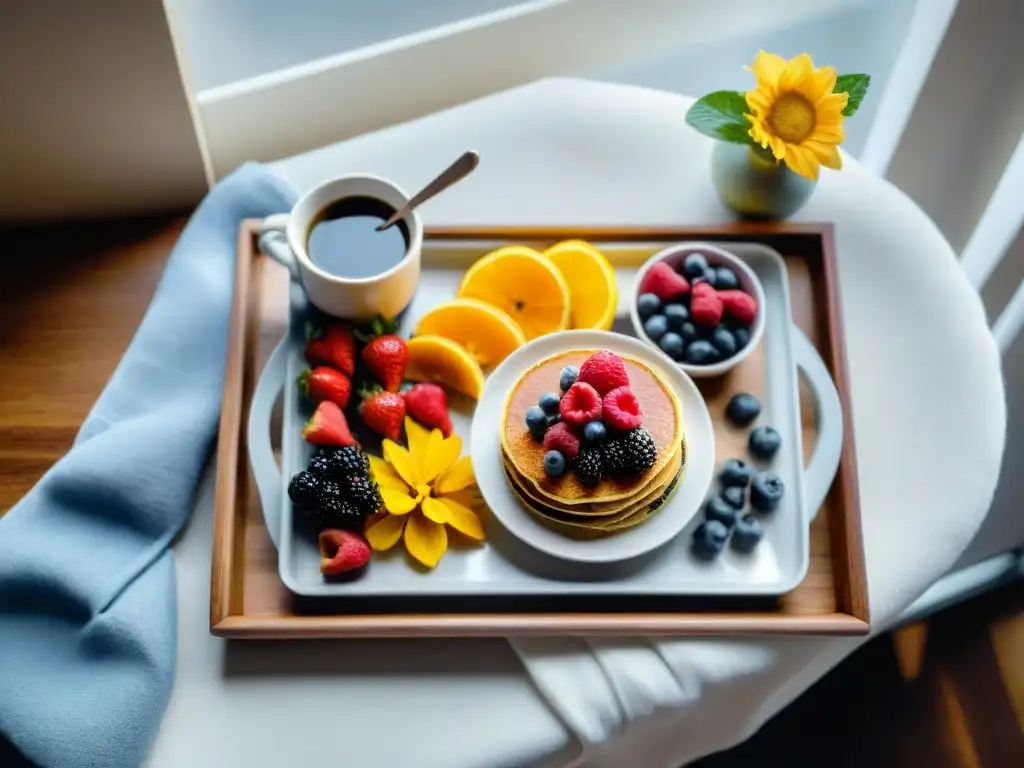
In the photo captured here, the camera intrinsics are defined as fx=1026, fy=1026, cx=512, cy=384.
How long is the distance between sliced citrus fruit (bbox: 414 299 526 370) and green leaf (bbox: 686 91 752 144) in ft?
1.14

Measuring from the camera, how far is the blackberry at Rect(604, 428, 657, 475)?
105 centimetres

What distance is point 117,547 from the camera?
3.80ft

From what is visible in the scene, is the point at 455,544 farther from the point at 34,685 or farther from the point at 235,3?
the point at 235,3

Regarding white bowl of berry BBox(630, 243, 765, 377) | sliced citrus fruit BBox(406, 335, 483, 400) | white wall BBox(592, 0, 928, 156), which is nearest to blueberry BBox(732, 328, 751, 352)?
white bowl of berry BBox(630, 243, 765, 377)

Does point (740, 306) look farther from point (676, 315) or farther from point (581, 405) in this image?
point (581, 405)

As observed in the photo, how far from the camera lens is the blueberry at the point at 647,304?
121 cm

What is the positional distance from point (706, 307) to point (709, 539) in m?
0.27

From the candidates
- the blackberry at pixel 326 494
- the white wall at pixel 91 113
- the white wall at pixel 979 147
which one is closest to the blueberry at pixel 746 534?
the blackberry at pixel 326 494

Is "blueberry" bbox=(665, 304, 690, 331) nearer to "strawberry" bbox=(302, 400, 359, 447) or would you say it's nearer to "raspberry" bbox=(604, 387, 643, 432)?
"raspberry" bbox=(604, 387, 643, 432)

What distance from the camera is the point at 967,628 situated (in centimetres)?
181

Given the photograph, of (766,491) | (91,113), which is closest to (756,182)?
(766,491)

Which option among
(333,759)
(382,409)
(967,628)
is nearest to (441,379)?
(382,409)

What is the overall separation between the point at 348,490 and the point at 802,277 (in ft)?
2.11

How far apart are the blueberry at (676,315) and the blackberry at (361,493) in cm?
40
